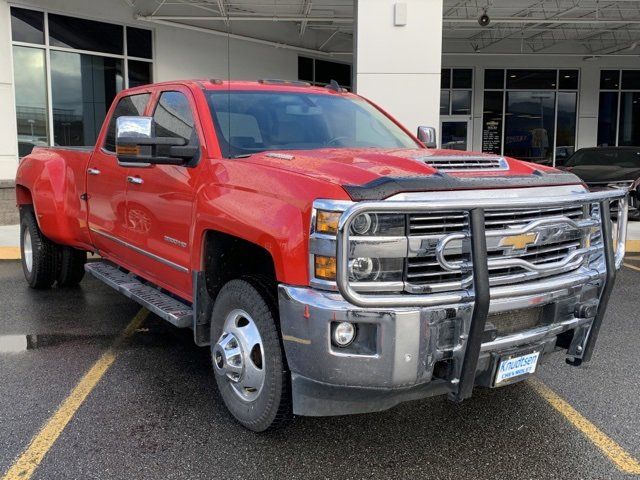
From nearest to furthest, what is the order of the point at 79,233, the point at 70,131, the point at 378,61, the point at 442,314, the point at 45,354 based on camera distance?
the point at 442,314 → the point at 45,354 → the point at 79,233 → the point at 378,61 → the point at 70,131

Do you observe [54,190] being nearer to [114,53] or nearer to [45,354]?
[45,354]

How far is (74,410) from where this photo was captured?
388 centimetres

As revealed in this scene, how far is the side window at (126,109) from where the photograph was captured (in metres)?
5.19

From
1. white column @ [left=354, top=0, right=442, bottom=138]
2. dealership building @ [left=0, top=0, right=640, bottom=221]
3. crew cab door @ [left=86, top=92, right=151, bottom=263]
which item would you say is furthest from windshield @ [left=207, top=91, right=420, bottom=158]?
dealership building @ [left=0, top=0, right=640, bottom=221]

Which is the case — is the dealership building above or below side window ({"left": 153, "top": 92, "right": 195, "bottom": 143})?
above

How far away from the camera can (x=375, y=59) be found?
11.4 metres

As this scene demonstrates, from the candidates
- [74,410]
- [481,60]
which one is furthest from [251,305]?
[481,60]

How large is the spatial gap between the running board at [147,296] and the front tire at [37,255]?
1.30 m

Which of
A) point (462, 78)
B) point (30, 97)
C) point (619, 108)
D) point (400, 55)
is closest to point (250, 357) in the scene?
point (400, 55)

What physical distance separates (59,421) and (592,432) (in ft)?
10.2

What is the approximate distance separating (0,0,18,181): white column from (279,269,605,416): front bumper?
465 inches

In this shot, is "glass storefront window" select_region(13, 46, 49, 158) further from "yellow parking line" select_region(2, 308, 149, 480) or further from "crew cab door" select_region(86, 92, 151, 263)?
"yellow parking line" select_region(2, 308, 149, 480)

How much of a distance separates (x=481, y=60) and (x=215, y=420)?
20428 mm

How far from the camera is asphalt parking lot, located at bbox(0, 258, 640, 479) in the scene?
3195 mm
